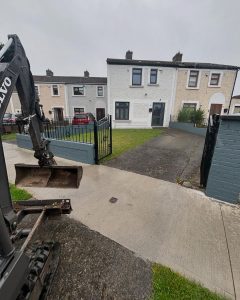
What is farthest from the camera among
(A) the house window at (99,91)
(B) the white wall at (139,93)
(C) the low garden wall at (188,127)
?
(A) the house window at (99,91)

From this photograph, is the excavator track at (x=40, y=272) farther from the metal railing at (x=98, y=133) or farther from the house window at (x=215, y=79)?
the house window at (x=215, y=79)

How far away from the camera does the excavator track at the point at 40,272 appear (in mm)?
1563

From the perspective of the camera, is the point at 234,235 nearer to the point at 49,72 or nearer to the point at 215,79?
the point at 215,79

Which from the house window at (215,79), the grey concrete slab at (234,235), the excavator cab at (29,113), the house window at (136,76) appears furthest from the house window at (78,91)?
the grey concrete slab at (234,235)

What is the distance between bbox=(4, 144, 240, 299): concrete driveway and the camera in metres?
2.30

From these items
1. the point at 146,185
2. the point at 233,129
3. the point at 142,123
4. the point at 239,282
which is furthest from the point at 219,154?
the point at 142,123

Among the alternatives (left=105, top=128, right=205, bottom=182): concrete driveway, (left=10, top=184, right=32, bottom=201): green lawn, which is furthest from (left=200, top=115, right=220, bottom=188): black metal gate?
(left=10, top=184, right=32, bottom=201): green lawn

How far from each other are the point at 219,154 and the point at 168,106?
13.2m

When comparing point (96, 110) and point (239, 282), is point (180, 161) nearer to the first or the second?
point (239, 282)

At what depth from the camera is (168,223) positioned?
122 inches

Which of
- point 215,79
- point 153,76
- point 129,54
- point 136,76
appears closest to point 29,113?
point 136,76

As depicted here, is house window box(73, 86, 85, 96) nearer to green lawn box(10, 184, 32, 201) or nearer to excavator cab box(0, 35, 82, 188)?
green lawn box(10, 184, 32, 201)

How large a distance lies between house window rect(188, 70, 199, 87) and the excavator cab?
16.2 meters

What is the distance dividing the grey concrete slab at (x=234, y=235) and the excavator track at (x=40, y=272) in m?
2.26
